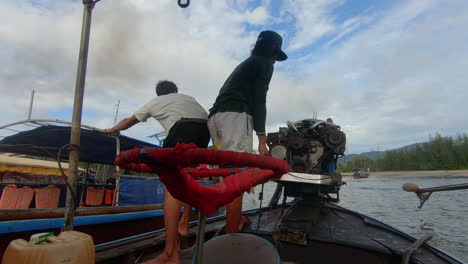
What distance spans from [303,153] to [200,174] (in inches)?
84.6

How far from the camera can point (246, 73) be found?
2.16 metres

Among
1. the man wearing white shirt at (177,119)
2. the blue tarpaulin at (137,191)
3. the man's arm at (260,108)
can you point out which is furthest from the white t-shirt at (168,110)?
the blue tarpaulin at (137,191)

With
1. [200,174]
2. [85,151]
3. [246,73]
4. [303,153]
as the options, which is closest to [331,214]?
[303,153]

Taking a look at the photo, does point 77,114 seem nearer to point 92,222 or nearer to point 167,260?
point 167,260

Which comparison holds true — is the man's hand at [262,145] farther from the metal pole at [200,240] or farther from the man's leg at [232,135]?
the metal pole at [200,240]

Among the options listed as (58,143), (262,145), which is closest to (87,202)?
(58,143)

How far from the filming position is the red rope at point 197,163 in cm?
58

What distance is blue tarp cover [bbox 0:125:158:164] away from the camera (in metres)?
3.37

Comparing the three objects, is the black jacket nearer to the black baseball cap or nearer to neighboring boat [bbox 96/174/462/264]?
the black baseball cap

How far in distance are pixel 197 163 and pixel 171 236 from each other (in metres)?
1.21

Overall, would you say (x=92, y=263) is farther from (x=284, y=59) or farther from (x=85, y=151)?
(x=85, y=151)

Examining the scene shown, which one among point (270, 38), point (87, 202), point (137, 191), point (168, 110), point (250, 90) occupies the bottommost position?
point (87, 202)

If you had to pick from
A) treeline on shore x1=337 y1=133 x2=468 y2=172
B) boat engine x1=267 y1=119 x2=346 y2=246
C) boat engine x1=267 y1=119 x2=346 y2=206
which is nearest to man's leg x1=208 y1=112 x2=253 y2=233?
boat engine x1=267 y1=119 x2=346 y2=246

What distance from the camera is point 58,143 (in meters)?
3.85
